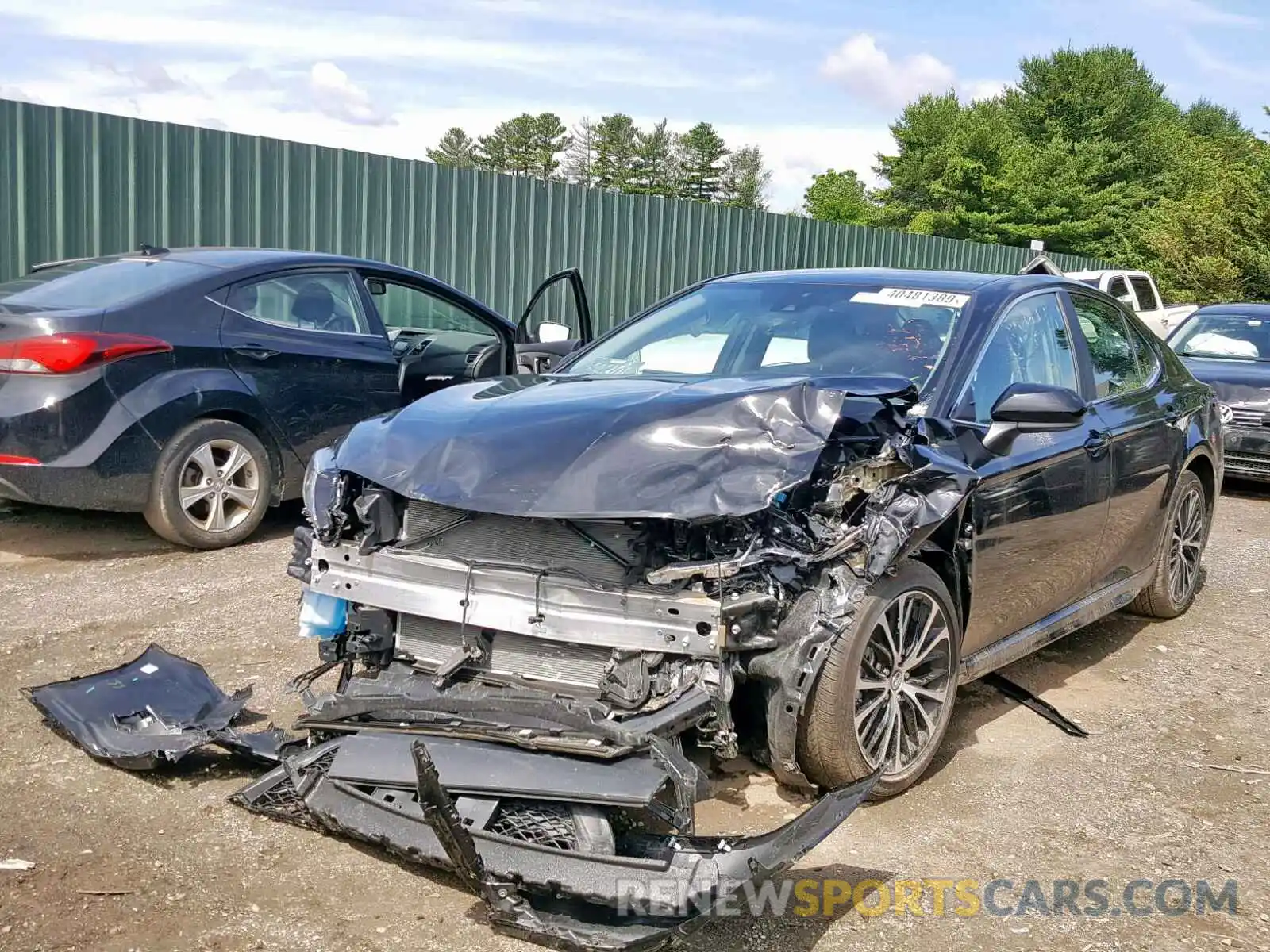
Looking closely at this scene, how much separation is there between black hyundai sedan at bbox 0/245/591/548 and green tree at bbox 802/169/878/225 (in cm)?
6100

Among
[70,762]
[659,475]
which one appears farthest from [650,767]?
[70,762]

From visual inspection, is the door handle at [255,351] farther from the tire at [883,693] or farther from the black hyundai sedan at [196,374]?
the tire at [883,693]

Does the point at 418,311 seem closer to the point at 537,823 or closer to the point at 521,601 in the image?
the point at 521,601

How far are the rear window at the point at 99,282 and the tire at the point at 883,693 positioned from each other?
181 inches

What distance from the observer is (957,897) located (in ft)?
11.0

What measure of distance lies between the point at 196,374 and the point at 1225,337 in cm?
949

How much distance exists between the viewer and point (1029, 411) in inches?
162

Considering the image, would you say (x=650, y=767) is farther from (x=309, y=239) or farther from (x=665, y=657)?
(x=309, y=239)

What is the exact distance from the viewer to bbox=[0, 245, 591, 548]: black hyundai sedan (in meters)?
6.13

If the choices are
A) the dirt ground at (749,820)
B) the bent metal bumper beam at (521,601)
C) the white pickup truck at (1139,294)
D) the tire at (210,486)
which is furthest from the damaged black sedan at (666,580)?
the white pickup truck at (1139,294)

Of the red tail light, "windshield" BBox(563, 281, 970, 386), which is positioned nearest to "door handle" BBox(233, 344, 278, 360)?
the red tail light

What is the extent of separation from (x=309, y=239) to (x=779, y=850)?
9542 mm

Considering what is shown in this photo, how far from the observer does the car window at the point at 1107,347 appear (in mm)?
5273

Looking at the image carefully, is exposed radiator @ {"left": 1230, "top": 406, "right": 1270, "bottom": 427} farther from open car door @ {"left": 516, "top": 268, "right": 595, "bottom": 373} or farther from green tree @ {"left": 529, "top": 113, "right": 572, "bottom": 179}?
green tree @ {"left": 529, "top": 113, "right": 572, "bottom": 179}
